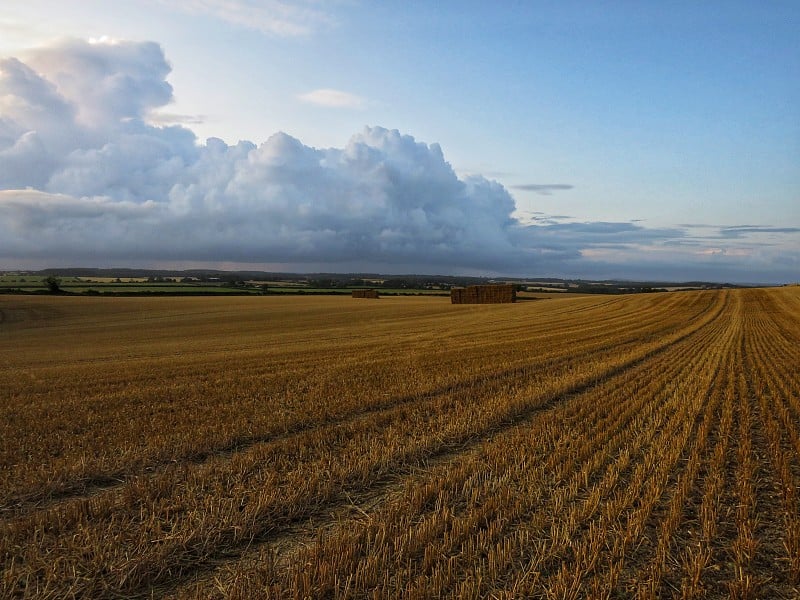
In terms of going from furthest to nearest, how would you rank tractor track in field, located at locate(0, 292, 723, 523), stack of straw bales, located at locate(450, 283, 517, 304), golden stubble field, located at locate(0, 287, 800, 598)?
stack of straw bales, located at locate(450, 283, 517, 304) < tractor track in field, located at locate(0, 292, 723, 523) < golden stubble field, located at locate(0, 287, 800, 598)

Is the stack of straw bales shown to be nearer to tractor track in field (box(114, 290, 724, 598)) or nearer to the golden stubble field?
the golden stubble field

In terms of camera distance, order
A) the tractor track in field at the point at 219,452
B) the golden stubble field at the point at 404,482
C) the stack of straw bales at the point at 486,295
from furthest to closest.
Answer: the stack of straw bales at the point at 486,295 < the tractor track in field at the point at 219,452 < the golden stubble field at the point at 404,482

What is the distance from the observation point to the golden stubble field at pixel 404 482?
13.2ft

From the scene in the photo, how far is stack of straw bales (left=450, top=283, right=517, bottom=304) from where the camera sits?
199 feet

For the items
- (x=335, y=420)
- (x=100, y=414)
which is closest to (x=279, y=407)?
(x=335, y=420)

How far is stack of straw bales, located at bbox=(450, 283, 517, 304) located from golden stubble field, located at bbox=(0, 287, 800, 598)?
153ft

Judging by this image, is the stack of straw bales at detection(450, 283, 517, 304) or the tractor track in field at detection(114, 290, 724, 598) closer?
the tractor track in field at detection(114, 290, 724, 598)

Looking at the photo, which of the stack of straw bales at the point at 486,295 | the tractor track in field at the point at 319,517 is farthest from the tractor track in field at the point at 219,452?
the stack of straw bales at the point at 486,295

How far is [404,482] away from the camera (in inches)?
239

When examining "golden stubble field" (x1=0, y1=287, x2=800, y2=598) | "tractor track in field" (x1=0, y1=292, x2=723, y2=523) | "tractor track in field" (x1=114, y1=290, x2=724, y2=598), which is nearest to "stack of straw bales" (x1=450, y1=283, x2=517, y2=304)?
"golden stubble field" (x1=0, y1=287, x2=800, y2=598)

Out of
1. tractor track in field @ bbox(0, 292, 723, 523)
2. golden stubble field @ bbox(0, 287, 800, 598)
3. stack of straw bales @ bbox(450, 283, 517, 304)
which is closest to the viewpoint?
golden stubble field @ bbox(0, 287, 800, 598)

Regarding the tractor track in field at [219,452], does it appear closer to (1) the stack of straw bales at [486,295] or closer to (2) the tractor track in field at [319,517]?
(2) the tractor track in field at [319,517]

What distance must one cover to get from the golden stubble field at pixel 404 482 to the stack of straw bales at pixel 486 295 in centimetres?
4649

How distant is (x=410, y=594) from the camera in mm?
3678
